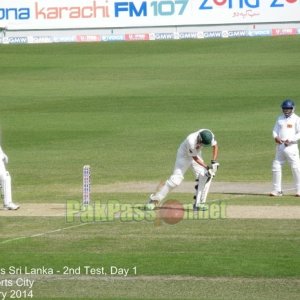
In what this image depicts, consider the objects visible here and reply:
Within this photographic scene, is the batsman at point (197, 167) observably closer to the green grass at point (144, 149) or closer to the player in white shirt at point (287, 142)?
the green grass at point (144, 149)

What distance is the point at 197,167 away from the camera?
19906 millimetres

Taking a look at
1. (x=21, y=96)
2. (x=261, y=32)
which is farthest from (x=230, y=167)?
(x=261, y=32)

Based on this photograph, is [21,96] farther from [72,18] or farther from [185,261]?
[185,261]

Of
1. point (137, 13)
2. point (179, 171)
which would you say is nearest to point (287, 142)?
point (179, 171)

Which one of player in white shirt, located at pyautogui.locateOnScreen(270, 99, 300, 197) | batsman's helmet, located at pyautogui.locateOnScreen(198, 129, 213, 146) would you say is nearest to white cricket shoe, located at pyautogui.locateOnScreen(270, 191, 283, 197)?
player in white shirt, located at pyautogui.locateOnScreen(270, 99, 300, 197)

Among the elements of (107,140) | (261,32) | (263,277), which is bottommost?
(263,277)

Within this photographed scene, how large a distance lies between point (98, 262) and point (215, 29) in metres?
42.4

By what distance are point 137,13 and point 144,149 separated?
28136 millimetres

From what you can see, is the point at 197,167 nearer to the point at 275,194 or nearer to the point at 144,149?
the point at 275,194

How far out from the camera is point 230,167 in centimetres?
2712

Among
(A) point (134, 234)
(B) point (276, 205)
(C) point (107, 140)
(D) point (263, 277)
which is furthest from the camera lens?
(C) point (107, 140)
